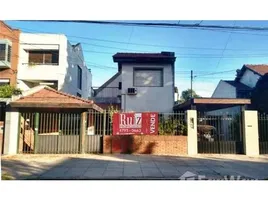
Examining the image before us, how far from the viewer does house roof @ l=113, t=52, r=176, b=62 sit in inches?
616

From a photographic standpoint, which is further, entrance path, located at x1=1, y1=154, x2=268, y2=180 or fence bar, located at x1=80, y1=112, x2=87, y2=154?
fence bar, located at x1=80, y1=112, x2=87, y2=154

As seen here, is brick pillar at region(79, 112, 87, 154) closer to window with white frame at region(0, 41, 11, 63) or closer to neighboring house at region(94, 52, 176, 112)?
neighboring house at region(94, 52, 176, 112)

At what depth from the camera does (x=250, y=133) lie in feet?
37.5

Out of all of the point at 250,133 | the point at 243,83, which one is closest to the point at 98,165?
the point at 250,133

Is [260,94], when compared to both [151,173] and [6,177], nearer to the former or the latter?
[151,173]

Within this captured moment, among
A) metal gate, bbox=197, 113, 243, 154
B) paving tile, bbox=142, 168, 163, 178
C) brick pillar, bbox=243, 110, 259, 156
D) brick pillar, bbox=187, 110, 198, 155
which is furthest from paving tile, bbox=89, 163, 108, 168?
brick pillar, bbox=243, 110, 259, 156

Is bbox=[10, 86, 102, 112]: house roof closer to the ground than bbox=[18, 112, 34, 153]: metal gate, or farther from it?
farther from it

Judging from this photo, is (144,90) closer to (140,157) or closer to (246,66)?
(140,157)

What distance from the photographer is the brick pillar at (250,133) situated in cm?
1130

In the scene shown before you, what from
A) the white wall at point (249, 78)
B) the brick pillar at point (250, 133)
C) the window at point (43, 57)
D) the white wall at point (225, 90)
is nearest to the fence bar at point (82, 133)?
the brick pillar at point (250, 133)

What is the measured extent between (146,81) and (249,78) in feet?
30.6

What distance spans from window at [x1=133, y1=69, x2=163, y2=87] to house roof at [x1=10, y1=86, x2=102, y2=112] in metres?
4.99
